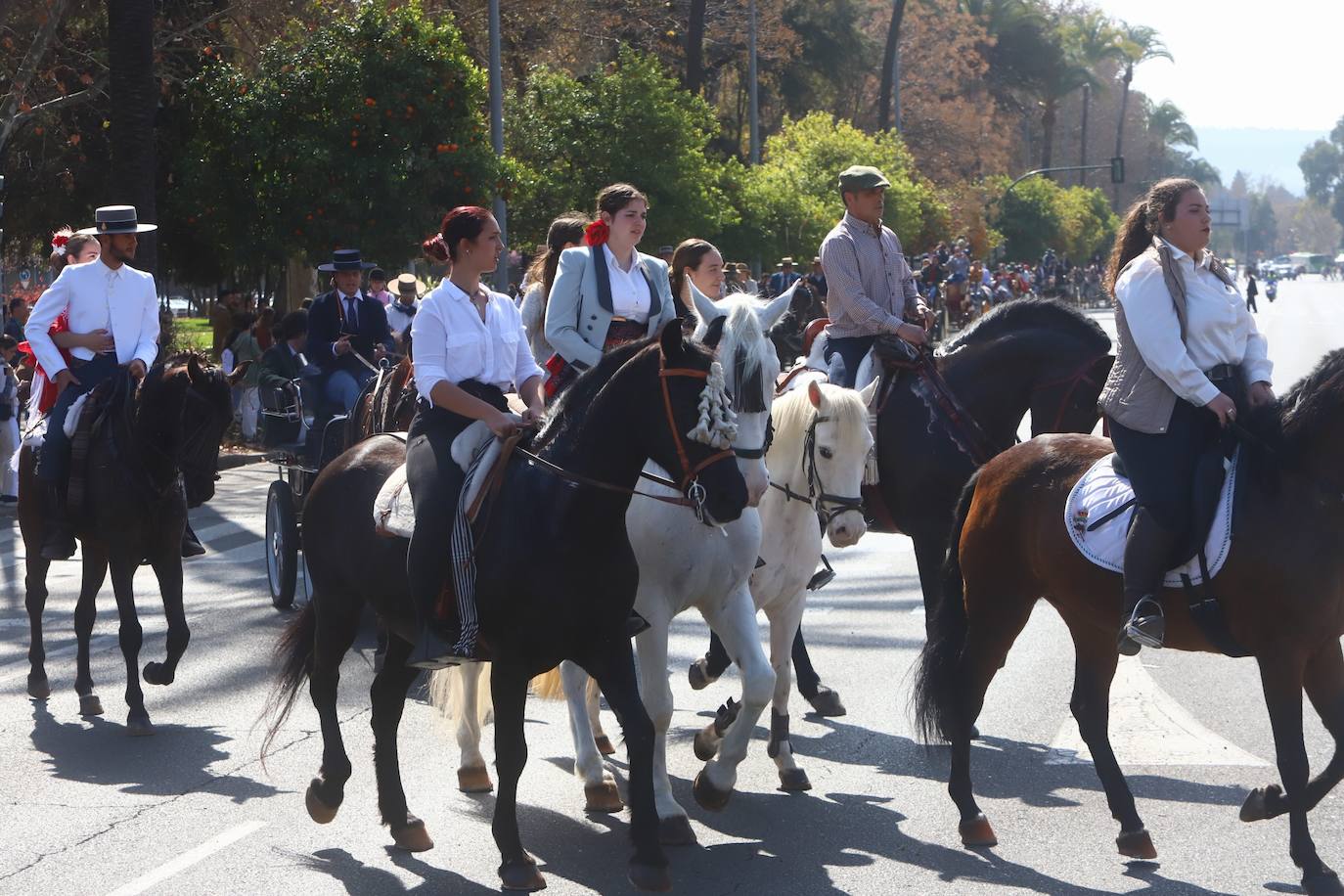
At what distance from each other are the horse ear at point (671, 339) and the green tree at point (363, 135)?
55.5 feet

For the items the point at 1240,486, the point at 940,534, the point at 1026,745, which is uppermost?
the point at 1240,486

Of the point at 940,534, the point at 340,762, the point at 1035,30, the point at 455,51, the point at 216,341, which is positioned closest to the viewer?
the point at 340,762

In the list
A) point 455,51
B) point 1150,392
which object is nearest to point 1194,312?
point 1150,392

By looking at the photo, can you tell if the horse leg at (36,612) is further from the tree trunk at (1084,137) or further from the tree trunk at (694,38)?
the tree trunk at (1084,137)

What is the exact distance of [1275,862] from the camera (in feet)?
20.4

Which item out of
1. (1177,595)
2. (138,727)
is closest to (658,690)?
(1177,595)

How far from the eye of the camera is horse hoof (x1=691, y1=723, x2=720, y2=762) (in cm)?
762

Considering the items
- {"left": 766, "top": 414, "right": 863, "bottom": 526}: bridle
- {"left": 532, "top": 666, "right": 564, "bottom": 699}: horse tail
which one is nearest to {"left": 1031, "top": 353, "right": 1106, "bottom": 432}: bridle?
{"left": 766, "top": 414, "right": 863, "bottom": 526}: bridle

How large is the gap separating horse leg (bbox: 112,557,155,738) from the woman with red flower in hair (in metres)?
2.89

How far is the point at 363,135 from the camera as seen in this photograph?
73.9ft

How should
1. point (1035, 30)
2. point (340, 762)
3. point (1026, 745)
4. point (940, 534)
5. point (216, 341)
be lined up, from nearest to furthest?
point (340, 762), point (1026, 745), point (940, 534), point (216, 341), point (1035, 30)

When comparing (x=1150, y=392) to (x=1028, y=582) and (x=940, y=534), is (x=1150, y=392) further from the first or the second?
(x=940, y=534)

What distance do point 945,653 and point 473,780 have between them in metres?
2.19

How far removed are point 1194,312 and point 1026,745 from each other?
8.64 feet
